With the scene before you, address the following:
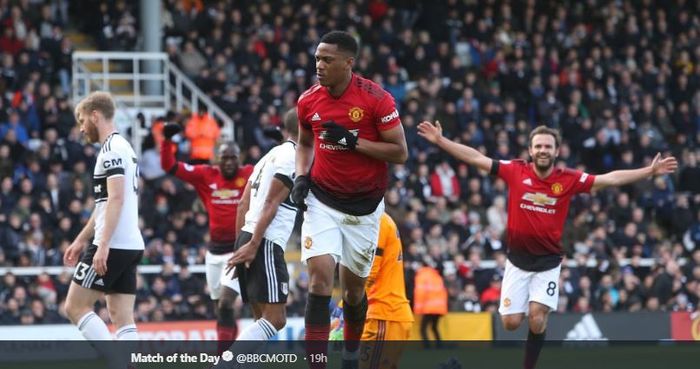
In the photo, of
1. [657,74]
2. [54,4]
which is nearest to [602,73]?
[657,74]

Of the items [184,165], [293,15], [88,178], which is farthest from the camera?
[293,15]

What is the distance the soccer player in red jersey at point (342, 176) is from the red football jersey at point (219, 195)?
418 centimetres

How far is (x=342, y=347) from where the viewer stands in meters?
9.67

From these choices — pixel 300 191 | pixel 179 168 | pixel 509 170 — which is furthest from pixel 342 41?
pixel 179 168

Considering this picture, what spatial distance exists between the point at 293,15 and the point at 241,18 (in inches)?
49.5

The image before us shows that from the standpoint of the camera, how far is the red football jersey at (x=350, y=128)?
367 inches

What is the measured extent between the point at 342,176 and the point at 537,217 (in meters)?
3.47

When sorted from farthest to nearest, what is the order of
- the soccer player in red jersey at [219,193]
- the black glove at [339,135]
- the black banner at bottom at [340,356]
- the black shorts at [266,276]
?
the soccer player in red jersey at [219,193]
the black shorts at [266,276]
the black banner at bottom at [340,356]
the black glove at [339,135]

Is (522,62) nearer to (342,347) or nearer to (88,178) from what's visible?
(88,178)

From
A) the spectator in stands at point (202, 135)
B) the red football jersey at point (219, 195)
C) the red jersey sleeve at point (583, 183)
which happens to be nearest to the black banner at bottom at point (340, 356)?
the red jersey sleeve at point (583, 183)

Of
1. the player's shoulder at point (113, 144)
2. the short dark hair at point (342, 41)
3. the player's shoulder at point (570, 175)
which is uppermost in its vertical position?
the short dark hair at point (342, 41)

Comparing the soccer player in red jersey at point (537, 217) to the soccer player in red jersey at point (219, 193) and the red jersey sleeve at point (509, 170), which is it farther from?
the soccer player in red jersey at point (219, 193)

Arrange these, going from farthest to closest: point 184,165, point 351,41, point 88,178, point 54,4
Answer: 1. point 54,4
2. point 88,178
3. point 184,165
4. point 351,41

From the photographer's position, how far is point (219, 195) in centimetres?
1374
